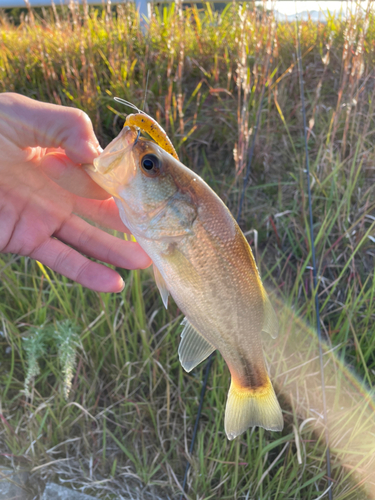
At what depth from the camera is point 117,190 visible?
126cm

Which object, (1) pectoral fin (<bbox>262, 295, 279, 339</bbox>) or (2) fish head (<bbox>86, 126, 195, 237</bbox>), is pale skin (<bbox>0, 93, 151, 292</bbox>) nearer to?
(2) fish head (<bbox>86, 126, 195, 237</bbox>)

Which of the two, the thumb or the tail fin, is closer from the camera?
the tail fin

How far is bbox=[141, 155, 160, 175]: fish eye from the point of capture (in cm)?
123

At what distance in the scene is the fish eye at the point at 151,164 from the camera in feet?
4.05

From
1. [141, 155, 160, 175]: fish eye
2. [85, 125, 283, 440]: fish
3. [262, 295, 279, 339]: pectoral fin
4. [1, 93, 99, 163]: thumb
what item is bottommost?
[262, 295, 279, 339]: pectoral fin

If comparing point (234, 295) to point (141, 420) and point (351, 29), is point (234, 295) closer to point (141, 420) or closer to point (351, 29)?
point (141, 420)

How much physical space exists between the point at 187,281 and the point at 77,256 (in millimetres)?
732

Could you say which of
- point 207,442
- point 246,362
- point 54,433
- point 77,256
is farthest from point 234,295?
point 54,433

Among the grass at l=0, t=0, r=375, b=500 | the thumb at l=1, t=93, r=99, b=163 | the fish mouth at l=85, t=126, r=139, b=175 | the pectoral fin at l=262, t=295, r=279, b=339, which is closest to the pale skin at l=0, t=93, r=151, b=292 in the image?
the thumb at l=1, t=93, r=99, b=163

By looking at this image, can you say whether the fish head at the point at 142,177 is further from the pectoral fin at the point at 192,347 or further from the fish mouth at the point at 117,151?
the pectoral fin at the point at 192,347

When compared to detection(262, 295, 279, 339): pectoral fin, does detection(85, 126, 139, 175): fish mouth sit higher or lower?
higher

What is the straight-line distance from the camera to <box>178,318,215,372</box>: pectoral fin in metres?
1.31

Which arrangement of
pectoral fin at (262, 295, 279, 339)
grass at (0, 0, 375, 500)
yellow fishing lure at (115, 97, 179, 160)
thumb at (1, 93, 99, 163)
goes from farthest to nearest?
1. grass at (0, 0, 375, 500)
2. thumb at (1, 93, 99, 163)
3. pectoral fin at (262, 295, 279, 339)
4. yellow fishing lure at (115, 97, 179, 160)

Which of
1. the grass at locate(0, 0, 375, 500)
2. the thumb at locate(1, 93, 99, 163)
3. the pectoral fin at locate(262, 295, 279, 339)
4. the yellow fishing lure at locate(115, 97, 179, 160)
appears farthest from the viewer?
the grass at locate(0, 0, 375, 500)
